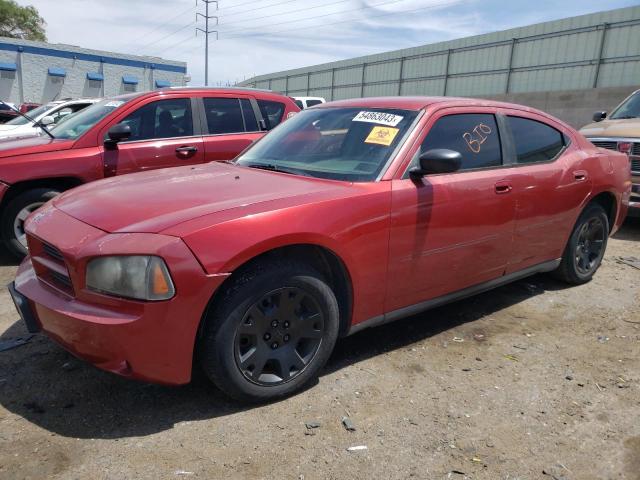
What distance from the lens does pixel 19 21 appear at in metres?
51.3

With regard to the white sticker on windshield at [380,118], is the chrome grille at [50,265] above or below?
below

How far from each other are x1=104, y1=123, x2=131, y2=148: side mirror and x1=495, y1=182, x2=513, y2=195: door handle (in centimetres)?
369

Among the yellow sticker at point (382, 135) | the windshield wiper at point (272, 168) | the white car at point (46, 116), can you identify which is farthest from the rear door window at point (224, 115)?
the white car at point (46, 116)

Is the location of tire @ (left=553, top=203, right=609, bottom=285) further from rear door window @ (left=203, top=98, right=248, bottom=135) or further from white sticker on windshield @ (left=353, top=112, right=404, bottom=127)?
rear door window @ (left=203, top=98, right=248, bottom=135)

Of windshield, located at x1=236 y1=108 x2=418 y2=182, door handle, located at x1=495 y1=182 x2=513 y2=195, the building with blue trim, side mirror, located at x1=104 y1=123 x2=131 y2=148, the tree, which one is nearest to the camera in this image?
windshield, located at x1=236 y1=108 x2=418 y2=182

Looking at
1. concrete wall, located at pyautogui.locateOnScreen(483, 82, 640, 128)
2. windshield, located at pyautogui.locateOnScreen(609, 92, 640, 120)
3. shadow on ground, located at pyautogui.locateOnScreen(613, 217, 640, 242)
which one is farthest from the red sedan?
concrete wall, located at pyautogui.locateOnScreen(483, 82, 640, 128)

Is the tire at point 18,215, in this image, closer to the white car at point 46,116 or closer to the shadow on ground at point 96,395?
the shadow on ground at point 96,395

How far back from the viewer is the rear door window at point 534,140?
4008mm

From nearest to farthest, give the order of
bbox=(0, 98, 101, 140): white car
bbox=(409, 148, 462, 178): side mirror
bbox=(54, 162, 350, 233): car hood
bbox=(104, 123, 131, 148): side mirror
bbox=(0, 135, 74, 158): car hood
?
1. bbox=(54, 162, 350, 233): car hood
2. bbox=(409, 148, 462, 178): side mirror
3. bbox=(0, 135, 74, 158): car hood
4. bbox=(104, 123, 131, 148): side mirror
5. bbox=(0, 98, 101, 140): white car

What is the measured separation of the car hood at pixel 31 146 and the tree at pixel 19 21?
5481cm

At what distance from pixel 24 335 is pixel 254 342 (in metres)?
1.88

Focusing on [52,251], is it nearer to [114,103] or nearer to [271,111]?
[114,103]

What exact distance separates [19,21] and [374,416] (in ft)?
202

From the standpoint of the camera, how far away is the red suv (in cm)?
505
